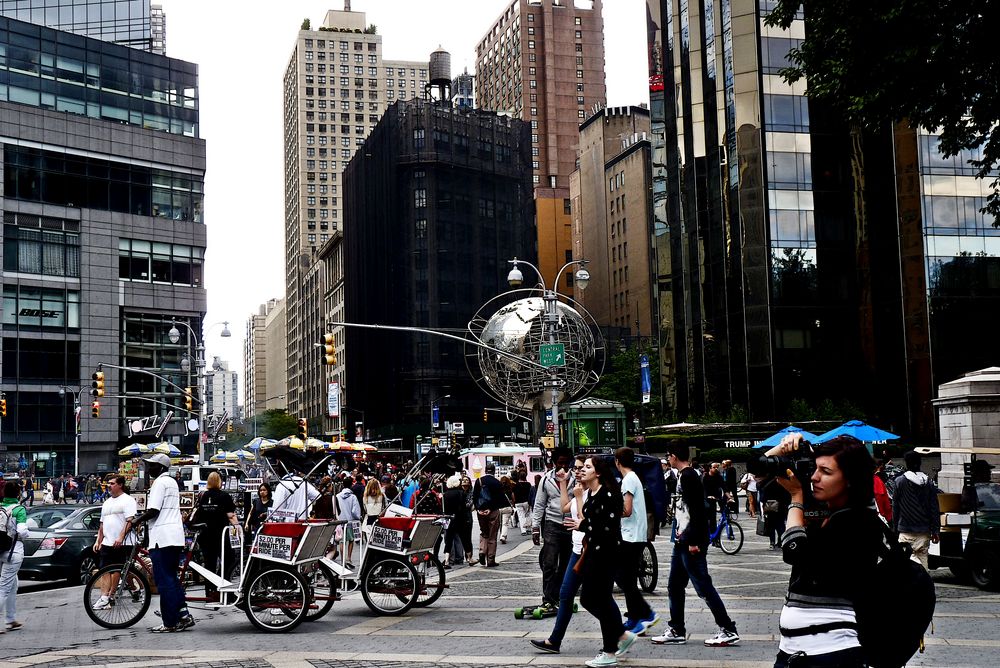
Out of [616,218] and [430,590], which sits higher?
[616,218]

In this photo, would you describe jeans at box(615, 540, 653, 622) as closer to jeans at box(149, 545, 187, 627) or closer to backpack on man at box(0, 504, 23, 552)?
jeans at box(149, 545, 187, 627)

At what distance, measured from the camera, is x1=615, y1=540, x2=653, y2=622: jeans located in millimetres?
9734

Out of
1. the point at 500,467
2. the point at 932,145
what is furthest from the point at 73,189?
the point at 932,145

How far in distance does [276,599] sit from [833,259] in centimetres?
4862

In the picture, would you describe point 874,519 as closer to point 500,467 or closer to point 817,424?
point 500,467

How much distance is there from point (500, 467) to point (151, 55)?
4441 cm

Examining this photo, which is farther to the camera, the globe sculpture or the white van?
the globe sculpture

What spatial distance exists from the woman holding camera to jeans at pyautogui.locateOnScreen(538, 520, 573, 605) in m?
7.73

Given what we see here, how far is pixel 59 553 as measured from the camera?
19750 mm

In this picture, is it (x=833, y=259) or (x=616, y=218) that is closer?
(x=833, y=259)

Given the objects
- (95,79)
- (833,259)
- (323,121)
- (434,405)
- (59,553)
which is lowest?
(59,553)

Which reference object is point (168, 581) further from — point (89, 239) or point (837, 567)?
point (89, 239)

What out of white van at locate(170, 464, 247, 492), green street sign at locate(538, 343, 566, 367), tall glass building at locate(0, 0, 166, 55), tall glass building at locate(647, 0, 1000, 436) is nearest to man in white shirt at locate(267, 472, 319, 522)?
green street sign at locate(538, 343, 566, 367)

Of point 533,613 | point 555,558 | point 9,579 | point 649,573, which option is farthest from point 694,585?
point 9,579
